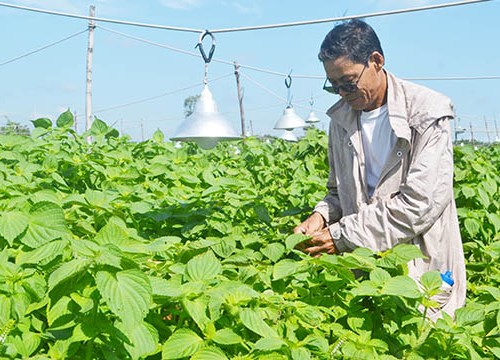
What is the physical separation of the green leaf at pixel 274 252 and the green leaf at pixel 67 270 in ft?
2.96

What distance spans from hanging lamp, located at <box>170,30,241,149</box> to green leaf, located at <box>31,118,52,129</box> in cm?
130

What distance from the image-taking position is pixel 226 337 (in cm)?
171

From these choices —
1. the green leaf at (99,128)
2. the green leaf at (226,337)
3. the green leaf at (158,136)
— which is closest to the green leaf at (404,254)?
the green leaf at (226,337)

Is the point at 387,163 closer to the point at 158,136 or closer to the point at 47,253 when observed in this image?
the point at 47,253

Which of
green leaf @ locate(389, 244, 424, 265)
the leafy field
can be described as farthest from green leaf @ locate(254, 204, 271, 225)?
green leaf @ locate(389, 244, 424, 265)

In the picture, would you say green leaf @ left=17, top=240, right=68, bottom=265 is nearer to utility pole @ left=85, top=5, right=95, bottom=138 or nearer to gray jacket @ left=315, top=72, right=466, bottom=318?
gray jacket @ left=315, top=72, right=466, bottom=318

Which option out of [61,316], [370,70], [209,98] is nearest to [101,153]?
[209,98]

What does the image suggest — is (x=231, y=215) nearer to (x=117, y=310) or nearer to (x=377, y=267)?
(x=377, y=267)

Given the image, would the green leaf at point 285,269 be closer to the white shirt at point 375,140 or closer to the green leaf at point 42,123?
the white shirt at point 375,140

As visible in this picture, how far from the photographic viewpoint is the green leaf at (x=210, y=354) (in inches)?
64.9

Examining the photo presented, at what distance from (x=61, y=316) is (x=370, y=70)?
4.91 ft

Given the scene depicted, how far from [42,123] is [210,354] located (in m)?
3.11

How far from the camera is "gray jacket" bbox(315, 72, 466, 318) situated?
8.39 ft

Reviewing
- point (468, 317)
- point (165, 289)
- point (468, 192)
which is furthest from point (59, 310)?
point (468, 192)
